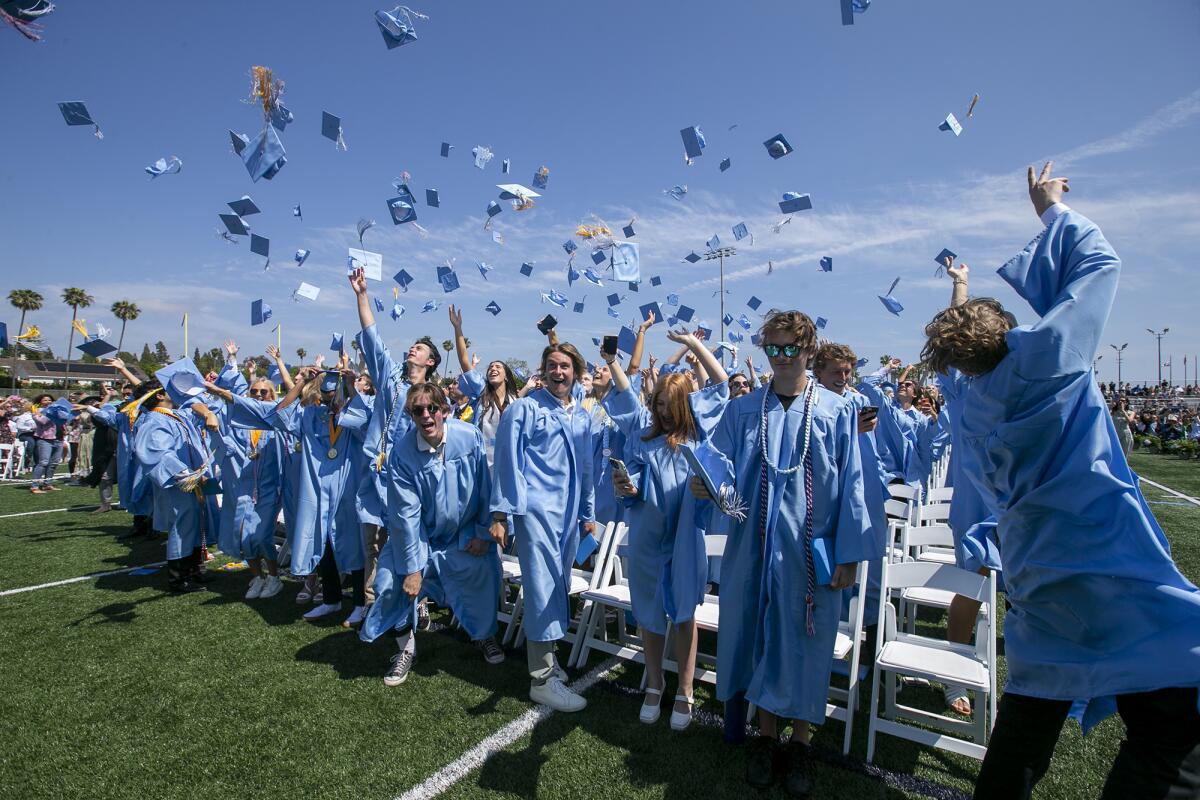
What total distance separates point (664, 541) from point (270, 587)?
474 centimetres

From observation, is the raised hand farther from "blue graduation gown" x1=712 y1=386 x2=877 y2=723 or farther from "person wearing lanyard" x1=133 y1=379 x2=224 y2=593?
"person wearing lanyard" x1=133 y1=379 x2=224 y2=593

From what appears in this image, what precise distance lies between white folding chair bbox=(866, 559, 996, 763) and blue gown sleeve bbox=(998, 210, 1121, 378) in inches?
77.5

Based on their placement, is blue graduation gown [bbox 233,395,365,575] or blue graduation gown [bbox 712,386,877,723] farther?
blue graduation gown [bbox 233,395,365,575]

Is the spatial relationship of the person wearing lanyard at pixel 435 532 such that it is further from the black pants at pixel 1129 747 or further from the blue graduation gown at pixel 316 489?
the black pants at pixel 1129 747

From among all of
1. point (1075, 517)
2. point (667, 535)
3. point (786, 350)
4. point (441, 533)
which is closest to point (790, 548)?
point (667, 535)

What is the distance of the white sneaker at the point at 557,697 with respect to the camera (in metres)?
3.87

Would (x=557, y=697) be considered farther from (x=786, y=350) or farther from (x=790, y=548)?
(x=786, y=350)

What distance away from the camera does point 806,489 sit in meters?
3.14

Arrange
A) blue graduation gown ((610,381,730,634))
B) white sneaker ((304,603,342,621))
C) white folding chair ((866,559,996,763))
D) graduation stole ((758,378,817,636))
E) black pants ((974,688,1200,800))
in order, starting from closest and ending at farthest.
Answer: black pants ((974,688,1200,800)) → graduation stole ((758,378,817,636)) → white folding chair ((866,559,996,763)) → blue graduation gown ((610,381,730,634)) → white sneaker ((304,603,342,621))

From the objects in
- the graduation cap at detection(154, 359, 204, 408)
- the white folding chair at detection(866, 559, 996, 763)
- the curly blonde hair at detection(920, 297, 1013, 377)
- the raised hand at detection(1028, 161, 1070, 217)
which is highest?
the raised hand at detection(1028, 161, 1070, 217)

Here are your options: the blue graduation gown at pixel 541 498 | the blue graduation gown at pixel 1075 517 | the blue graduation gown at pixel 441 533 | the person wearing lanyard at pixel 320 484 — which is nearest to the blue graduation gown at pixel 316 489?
the person wearing lanyard at pixel 320 484

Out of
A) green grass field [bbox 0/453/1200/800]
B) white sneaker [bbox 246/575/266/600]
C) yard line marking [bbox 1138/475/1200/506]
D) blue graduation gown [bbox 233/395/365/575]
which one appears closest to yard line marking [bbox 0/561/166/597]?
green grass field [bbox 0/453/1200/800]

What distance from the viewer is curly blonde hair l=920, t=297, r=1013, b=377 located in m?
1.99

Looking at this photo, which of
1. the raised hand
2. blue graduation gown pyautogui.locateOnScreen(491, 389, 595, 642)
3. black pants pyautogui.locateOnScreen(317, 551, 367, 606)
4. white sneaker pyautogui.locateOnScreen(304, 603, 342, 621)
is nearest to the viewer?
the raised hand
